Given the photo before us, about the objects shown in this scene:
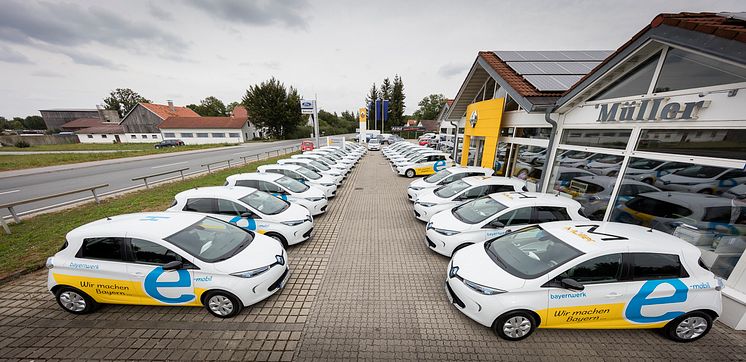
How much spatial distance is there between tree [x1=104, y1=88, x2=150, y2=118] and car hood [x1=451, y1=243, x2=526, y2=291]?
95038 millimetres

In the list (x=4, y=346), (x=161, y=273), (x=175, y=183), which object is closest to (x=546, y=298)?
(x=161, y=273)

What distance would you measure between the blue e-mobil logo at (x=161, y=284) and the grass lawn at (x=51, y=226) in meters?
3.75

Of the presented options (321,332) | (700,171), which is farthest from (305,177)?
(700,171)

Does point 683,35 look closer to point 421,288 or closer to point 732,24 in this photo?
point 732,24

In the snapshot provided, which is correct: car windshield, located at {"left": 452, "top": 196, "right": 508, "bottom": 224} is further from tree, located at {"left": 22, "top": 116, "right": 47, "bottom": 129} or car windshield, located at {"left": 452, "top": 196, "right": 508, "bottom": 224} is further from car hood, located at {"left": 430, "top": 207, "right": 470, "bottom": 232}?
tree, located at {"left": 22, "top": 116, "right": 47, "bottom": 129}

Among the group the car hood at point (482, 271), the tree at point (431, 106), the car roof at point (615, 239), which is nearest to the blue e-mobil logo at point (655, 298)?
the car roof at point (615, 239)

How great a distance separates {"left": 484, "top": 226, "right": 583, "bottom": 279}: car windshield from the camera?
343cm

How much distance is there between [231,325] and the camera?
3.68 m

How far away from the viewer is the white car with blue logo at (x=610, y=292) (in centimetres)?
323

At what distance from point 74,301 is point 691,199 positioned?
36.4 ft

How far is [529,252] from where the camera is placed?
381 centimetres

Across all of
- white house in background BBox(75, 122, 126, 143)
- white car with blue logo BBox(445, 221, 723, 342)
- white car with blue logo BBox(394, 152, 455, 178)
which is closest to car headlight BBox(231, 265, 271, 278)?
white car with blue logo BBox(445, 221, 723, 342)

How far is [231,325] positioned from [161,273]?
1335mm

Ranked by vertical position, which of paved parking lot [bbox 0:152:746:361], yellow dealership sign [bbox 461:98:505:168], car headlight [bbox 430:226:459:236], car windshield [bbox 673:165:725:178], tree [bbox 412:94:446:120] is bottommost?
paved parking lot [bbox 0:152:746:361]
